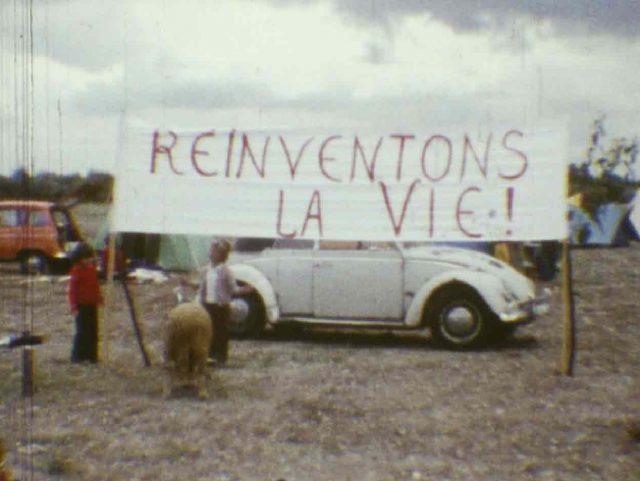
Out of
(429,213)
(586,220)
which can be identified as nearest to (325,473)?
(429,213)

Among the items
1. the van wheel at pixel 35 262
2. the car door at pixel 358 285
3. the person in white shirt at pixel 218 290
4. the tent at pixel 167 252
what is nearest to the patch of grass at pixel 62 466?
the person in white shirt at pixel 218 290

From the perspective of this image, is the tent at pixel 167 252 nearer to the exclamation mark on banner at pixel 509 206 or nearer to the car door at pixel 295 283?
the car door at pixel 295 283

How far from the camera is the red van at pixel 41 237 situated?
87.3 feet

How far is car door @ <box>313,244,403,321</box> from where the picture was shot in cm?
1431

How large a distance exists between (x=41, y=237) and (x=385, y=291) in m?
14.5

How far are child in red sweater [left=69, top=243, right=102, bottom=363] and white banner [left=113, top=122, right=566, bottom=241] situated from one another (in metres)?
0.93

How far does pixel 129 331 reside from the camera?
16.0 metres

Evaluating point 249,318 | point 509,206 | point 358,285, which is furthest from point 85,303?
point 509,206

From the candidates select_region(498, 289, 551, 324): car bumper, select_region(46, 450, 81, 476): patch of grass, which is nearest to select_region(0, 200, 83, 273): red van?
select_region(498, 289, 551, 324): car bumper

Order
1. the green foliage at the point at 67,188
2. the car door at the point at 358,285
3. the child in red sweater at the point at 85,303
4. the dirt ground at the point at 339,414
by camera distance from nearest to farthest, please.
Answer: the dirt ground at the point at 339,414
the child in red sweater at the point at 85,303
the car door at the point at 358,285
the green foliage at the point at 67,188

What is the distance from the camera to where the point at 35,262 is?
2680cm

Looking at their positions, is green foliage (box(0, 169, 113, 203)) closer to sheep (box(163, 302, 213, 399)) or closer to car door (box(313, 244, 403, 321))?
car door (box(313, 244, 403, 321))

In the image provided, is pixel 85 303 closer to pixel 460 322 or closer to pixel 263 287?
pixel 263 287

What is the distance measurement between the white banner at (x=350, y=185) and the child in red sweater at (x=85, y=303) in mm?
932
